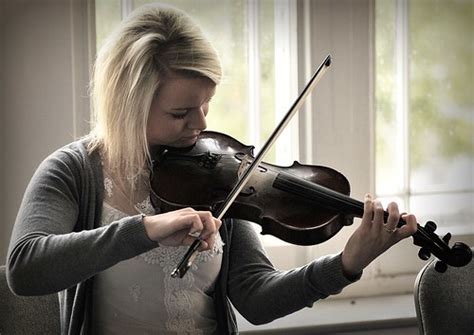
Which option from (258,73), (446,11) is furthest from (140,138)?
(446,11)

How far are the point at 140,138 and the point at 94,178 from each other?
0.12m

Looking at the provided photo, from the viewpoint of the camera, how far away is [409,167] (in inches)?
92.2

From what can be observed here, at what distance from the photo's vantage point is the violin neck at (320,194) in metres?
1.43

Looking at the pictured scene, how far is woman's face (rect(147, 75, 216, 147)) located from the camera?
144cm

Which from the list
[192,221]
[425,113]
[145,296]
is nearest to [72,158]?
[145,296]

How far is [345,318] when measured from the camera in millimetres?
2133

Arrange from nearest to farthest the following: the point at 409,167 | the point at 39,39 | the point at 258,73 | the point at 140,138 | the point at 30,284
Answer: the point at 30,284 < the point at 140,138 < the point at 39,39 < the point at 258,73 < the point at 409,167

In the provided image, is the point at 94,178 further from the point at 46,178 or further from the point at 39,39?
the point at 39,39

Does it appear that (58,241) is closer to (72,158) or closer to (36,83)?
(72,158)

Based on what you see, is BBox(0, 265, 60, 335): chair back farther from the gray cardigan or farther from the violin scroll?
the violin scroll

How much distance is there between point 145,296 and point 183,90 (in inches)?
14.1

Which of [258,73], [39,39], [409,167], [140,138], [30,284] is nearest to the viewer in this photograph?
[30,284]

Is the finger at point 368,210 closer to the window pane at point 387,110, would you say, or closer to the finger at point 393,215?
the finger at point 393,215

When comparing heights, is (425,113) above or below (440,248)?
above
